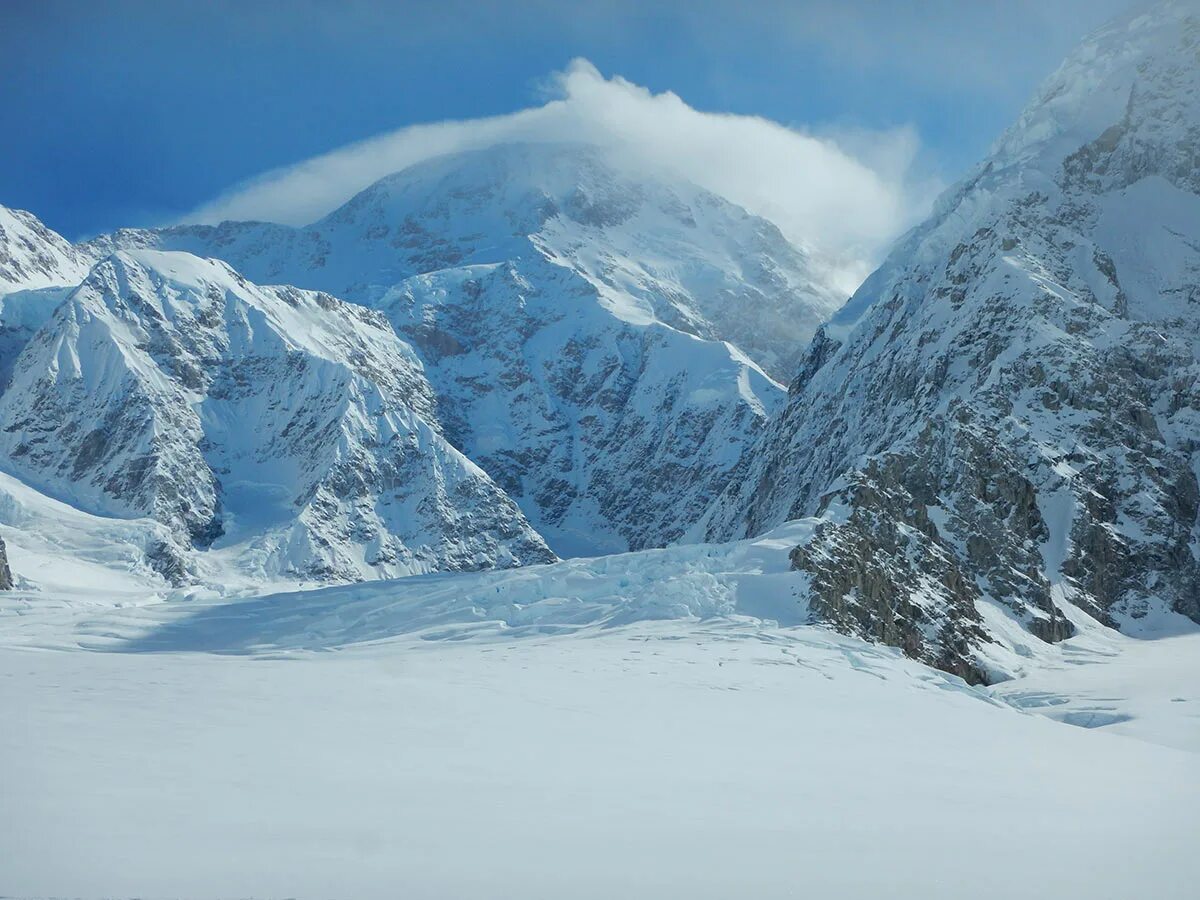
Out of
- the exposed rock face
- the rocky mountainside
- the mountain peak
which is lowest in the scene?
the exposed rock face

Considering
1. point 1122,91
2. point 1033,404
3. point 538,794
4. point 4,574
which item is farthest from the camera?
point 1122,91

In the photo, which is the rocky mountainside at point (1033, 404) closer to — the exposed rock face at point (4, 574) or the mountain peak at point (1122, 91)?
the mountain peak at point (1122, 91)

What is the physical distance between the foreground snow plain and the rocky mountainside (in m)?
26.5

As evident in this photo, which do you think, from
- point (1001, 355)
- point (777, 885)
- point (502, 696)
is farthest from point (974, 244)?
point (777, 885)

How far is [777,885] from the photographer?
41.5ft

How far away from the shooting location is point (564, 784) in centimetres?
1655

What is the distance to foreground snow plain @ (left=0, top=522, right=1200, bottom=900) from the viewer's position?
12.2m

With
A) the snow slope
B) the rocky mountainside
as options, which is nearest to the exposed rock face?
the rocky mountainside

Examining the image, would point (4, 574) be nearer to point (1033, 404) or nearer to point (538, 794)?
point (1033, 404)

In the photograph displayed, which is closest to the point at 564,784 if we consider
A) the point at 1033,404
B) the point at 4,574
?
the point at 1033,404

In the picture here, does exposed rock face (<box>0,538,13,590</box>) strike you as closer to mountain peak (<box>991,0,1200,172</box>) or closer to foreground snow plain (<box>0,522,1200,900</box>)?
foreground snow plain (<box>0,522,1200,900</box>)

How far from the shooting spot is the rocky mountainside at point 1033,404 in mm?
68562

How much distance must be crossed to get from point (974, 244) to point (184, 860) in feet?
410

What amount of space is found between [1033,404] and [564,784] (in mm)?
88089
